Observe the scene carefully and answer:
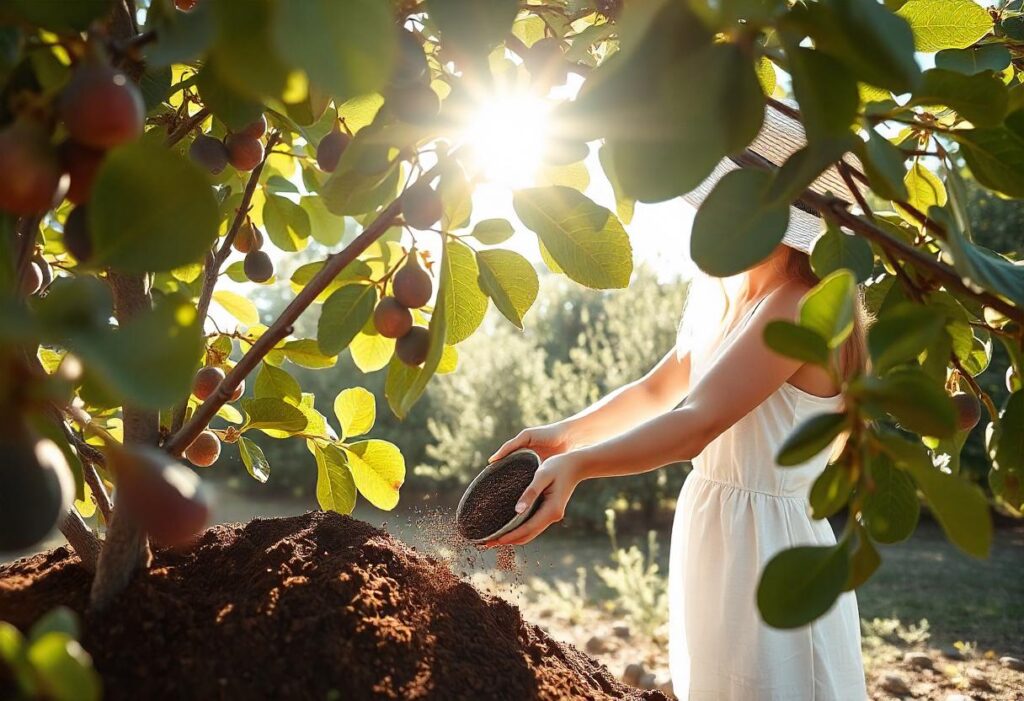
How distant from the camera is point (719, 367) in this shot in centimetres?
147

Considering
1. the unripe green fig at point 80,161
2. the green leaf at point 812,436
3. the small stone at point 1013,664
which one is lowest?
the small stone at point 1013,664

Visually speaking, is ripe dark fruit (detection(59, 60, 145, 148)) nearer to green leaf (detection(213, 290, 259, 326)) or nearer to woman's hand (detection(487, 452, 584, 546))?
woman's hand (detection(487, 452, 584, 546))

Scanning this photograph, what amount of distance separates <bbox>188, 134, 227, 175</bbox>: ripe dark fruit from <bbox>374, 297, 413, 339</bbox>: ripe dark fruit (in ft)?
0.92

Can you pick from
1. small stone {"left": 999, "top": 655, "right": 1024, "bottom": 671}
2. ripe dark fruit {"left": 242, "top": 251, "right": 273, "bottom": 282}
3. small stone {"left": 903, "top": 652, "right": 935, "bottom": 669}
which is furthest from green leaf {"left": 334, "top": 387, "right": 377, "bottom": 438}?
small stone {"left": 903, "top": 652, "right": 935, "bottom": 669}

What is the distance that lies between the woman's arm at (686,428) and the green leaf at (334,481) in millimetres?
238

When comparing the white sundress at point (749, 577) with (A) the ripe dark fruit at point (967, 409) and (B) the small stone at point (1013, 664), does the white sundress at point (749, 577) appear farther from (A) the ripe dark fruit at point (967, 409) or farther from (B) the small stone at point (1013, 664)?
(B) the small stone at point (1013, 664)

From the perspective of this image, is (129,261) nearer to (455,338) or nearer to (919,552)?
(455,338)

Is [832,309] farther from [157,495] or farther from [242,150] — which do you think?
[242,150]

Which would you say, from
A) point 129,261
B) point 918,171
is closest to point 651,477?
point 918,171

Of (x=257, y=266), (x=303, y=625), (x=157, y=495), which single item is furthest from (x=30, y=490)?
(x=257, y=266)

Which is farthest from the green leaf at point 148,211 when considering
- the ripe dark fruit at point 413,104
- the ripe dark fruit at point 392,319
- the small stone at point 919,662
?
the small stone at point 919,662

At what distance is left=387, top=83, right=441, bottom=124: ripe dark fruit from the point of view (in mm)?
618

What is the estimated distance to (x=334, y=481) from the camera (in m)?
1.06

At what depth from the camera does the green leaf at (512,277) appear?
0.81 metres
